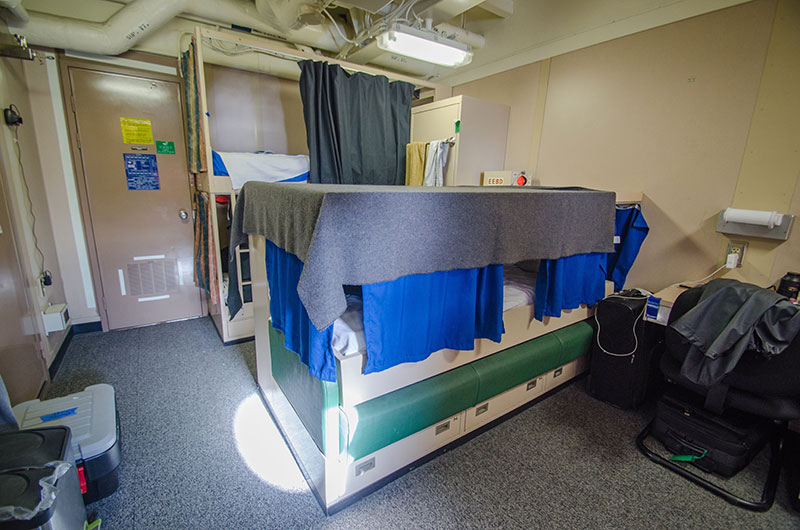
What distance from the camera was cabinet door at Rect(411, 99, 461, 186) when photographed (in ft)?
8.74

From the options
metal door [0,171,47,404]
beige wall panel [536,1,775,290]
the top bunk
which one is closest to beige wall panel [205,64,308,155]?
the top bunk

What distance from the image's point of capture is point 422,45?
2.25m

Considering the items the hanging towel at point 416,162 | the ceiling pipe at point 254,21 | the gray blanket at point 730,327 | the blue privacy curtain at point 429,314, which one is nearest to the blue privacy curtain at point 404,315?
the blue privacy curtain at point 429,314

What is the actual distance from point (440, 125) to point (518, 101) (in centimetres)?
70

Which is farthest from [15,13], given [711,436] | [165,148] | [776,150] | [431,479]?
[711,436]

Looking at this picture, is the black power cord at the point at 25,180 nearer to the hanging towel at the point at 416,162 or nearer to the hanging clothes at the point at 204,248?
the hanging clothes at the point at 204,248

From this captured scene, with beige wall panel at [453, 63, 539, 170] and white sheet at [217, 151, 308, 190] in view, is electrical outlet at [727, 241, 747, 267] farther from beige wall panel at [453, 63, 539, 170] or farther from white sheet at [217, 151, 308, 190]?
white sheet at [217, 151, 308, 190]

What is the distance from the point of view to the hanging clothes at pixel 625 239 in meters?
2.24

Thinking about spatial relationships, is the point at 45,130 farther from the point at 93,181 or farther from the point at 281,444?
the point at 281,444

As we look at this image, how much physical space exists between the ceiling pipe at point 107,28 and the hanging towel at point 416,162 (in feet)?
6.19

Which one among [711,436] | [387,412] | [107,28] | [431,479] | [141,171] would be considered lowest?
[431,479]

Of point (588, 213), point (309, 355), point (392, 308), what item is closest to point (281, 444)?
point (309, 355)

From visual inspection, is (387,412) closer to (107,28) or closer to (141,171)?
(141,171)

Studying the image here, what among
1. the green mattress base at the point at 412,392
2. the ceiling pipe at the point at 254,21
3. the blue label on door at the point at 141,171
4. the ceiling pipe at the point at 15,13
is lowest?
the green mattress base at the point at 412,392
